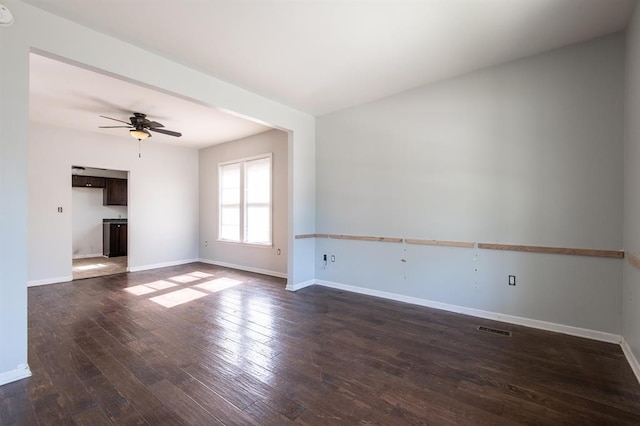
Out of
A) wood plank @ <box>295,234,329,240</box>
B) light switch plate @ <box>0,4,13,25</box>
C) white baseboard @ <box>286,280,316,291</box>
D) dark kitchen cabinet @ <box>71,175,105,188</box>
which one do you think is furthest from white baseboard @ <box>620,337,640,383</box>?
dark kitchen cabinet @ <box>71,175,105,188</box>

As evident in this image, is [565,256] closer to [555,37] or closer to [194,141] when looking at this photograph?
[555,37]

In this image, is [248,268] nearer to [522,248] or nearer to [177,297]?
[177,297]

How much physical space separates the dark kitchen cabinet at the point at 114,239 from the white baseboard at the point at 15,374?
697 cm

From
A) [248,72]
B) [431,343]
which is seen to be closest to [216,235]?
[248,72]

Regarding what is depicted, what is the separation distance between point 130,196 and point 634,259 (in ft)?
24.7

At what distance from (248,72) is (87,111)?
2923 mm

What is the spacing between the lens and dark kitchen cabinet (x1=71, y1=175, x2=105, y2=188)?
773 cm

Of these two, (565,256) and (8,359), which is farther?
(565,256)

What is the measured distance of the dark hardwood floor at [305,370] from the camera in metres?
1.76

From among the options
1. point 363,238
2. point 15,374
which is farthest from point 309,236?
point 15,374

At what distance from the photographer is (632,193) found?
2326 mm

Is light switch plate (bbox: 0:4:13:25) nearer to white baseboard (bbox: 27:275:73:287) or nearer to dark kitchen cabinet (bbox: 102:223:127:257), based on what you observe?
white baseboard (bbox: 27:275:73:287)

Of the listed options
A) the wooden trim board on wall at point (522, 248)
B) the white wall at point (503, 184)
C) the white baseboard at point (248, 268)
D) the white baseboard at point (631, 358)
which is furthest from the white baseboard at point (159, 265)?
the white baseboard at point (631, 358)

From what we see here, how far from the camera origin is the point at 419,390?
199 cm
